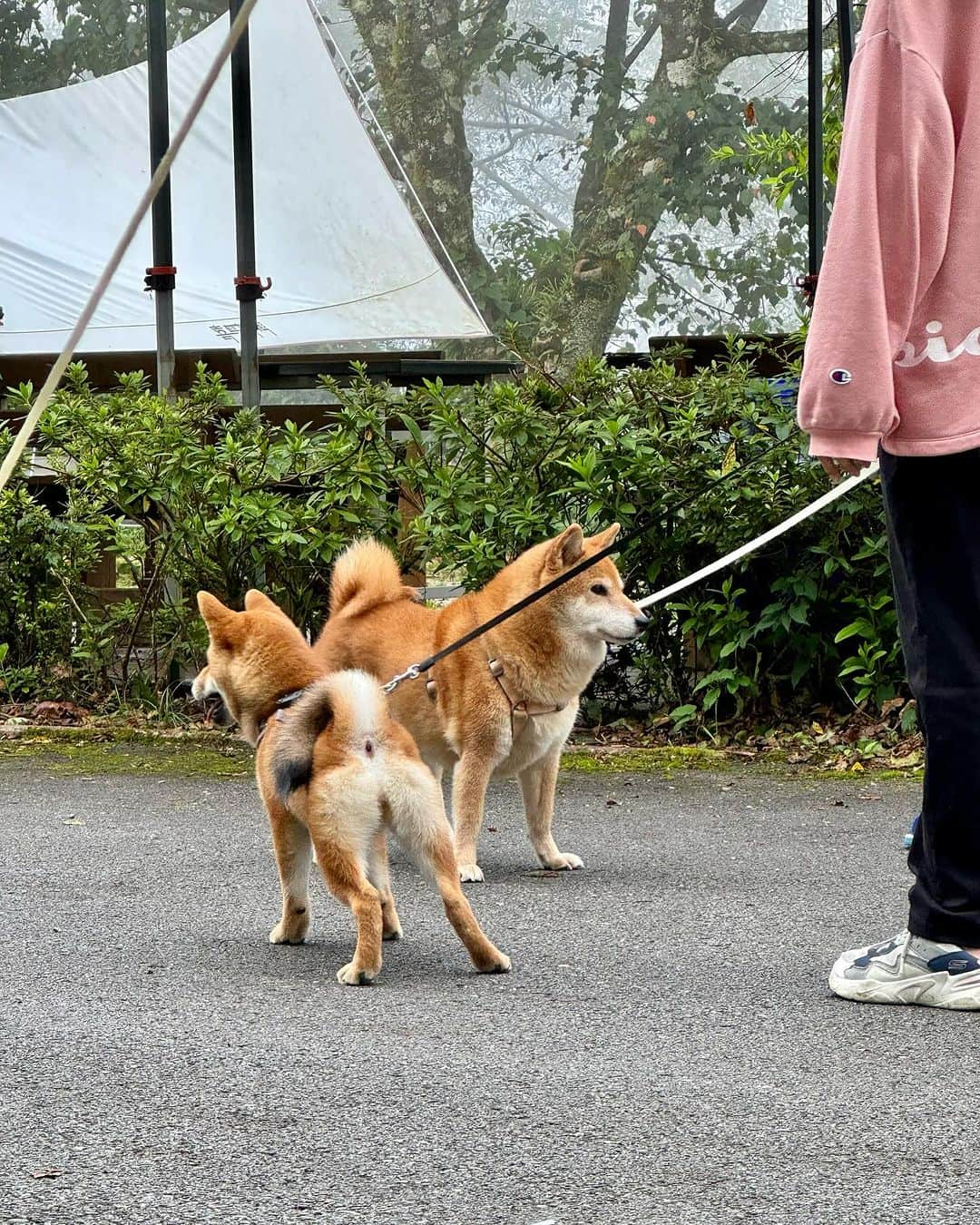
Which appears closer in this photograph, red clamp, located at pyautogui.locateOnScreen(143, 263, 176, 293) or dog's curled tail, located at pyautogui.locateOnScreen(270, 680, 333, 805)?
dog's curled tail, located at pyautogui.locateOnScreen(270, 680, 333, 805)

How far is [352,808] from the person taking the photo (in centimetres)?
360

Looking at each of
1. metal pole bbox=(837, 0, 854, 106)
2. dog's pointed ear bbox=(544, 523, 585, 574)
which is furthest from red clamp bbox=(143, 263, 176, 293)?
dog's pointed ear bbox=(544, 523, 585, 574)

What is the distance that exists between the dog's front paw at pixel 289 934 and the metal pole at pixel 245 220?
4134mm

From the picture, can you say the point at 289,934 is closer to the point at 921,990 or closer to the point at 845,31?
the point at 921,990

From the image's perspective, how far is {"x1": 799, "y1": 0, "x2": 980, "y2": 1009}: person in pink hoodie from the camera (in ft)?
9.86

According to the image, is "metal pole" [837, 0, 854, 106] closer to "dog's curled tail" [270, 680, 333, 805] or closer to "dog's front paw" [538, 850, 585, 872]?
"dog's front paw" [538, 850, 585, 872]

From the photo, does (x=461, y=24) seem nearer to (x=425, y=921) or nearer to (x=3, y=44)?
(x=3, y=44)

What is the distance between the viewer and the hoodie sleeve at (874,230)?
2.99 m

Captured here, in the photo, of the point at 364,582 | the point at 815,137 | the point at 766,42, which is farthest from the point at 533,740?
the point at 766,42

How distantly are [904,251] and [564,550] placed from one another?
210 cm

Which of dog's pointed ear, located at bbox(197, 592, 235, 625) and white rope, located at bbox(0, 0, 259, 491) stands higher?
white rope, located at bbox(0, 0, 259, 491)

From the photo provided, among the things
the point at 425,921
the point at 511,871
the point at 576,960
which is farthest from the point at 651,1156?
the point at 511,871

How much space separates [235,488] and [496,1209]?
15.7ft

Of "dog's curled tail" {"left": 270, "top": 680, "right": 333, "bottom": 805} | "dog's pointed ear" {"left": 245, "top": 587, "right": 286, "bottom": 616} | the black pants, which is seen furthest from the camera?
"dog's pointed ear" {"left": 245, "top": 587, "right": 286, "bottom": 616}
